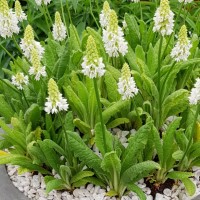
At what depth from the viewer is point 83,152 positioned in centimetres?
189

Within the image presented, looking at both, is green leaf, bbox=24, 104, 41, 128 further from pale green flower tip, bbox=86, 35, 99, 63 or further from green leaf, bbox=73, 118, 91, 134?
pale green flower tip, bbox=86, 35, 99, 63

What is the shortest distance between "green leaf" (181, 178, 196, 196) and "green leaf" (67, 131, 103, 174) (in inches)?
14.5

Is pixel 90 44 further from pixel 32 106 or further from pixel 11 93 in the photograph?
pixel 11 93

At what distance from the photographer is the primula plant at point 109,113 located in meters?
1.83

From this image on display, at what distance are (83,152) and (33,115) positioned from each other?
15.6 inches

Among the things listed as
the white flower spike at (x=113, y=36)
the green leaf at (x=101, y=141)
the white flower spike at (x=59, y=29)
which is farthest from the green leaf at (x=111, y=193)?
the white flower spike at (x=59, y=29)

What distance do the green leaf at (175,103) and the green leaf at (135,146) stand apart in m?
0.34

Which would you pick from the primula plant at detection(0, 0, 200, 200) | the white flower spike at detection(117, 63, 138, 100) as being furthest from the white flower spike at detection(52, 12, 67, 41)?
the white flower spike at detection(117, 63, 138, 100)

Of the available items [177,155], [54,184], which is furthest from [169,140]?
[54,184]

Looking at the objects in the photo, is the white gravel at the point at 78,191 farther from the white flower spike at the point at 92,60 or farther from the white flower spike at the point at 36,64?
the white flower spike at the point at 92,60

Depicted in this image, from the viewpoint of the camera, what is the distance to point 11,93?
235 cm

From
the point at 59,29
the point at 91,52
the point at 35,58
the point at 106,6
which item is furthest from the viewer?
the point at 59,29

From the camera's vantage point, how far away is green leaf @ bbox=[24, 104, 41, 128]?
210cm

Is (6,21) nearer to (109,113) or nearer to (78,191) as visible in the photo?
(109,113)
